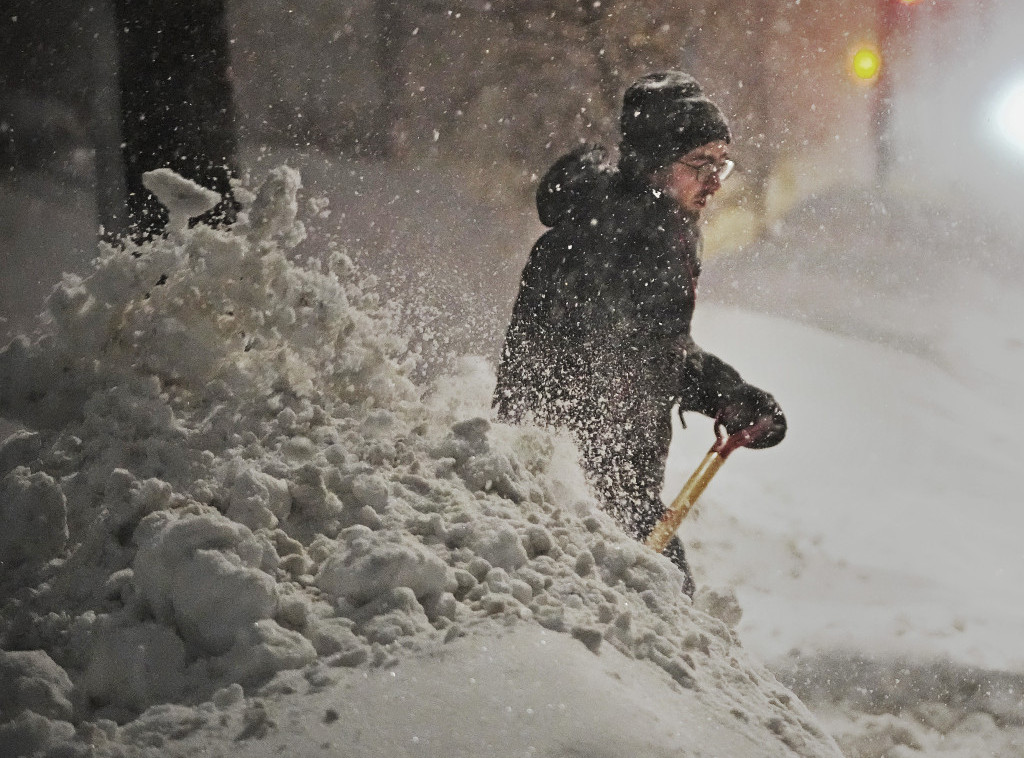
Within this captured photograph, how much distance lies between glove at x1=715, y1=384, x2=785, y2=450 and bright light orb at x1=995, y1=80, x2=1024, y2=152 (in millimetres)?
4281

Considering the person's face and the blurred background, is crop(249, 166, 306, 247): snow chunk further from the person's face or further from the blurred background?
the blurred background

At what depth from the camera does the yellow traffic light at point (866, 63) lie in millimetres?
5277

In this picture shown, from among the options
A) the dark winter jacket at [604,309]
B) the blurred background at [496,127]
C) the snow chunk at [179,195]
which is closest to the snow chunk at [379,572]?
the snow chunk at [179,195]

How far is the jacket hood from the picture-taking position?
8.63 feet

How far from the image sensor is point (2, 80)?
3266 millimetres

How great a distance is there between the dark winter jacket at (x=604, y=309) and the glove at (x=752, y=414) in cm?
4

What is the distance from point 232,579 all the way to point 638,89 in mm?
1996

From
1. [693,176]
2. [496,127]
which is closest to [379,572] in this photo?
[693,176]

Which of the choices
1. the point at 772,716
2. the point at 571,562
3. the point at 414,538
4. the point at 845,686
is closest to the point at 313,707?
the point at 414,538

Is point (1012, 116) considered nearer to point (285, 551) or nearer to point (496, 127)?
point (496, 127)

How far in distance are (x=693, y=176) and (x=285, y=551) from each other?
5.74 ft

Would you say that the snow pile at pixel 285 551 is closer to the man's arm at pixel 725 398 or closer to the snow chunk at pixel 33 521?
the snow chunk at pixel 33 521

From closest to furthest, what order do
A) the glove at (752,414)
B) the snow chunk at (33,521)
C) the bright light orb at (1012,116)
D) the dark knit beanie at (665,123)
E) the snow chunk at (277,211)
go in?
the snow chunk at (33,521) < the snow chunk at (277,211) < the glove at (752,414) < the dark knit beanie at (665,123) < the bright light orb at (1012,116)

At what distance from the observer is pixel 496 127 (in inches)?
171
